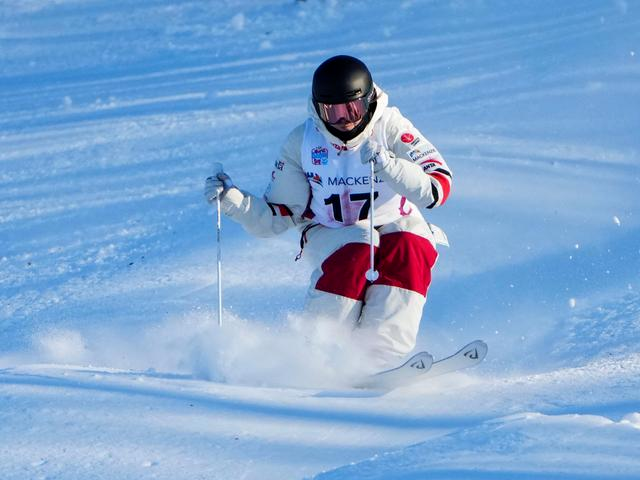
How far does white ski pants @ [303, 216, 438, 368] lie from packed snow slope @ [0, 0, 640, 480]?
4.8 inches

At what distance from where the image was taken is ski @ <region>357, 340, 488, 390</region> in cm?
402

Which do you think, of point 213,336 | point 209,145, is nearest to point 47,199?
point 209,145

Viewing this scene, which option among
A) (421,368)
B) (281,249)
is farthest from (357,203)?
(281,249)

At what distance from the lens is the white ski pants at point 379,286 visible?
4.21m

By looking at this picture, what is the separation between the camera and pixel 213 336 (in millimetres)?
4266

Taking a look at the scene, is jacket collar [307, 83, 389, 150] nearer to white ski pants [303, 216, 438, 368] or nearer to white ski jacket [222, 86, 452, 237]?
white ski jacket [222, 86, 452, 237]

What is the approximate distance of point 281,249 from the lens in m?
6.23

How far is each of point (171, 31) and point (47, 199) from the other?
468 centimetres

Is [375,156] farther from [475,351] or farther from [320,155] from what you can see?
[475,351]

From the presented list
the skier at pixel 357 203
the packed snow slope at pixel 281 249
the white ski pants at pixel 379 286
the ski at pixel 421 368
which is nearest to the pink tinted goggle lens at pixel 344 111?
the skier at pixel 357 203

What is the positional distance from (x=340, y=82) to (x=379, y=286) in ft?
2.78

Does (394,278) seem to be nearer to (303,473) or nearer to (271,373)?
(271,373)

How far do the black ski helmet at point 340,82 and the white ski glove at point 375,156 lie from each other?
0.70 ft

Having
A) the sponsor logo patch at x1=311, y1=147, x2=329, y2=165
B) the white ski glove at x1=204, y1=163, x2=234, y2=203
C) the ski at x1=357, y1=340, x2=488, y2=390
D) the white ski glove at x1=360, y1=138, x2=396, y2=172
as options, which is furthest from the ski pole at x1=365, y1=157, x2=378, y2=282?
the white ski glove at x1=204, y1=163, x2=234, y2=203
